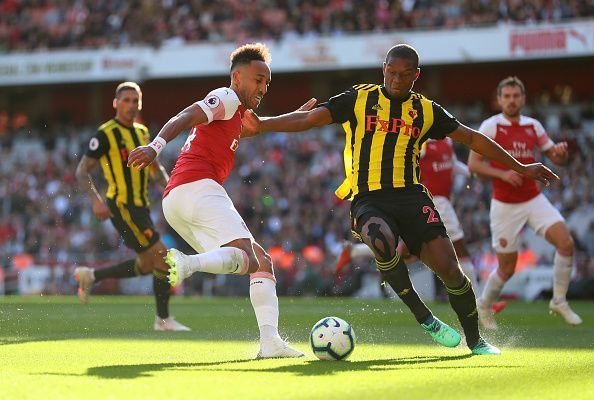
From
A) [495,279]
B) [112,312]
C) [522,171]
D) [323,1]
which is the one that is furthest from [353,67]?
[522,171]

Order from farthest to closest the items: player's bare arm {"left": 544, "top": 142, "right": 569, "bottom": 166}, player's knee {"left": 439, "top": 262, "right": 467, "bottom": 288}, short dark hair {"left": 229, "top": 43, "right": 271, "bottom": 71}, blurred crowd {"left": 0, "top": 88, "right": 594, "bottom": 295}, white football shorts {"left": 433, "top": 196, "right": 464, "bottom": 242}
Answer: blurred crowd {"left": 0, "top": 88, "right": 594, "bottom": 295} < white football shorts {"left": 433, "top": 196, "right": 464, "bottom": 242} < player's bare arm {"left": 544, "top": 142, "right": 569, "bottom": 166} < short dark hair {"left": 229, "top": 43, "right": 271, "bottom": 71} < player's knee {"left": 439, "top": 262, "right": 467, "bottom": 288}

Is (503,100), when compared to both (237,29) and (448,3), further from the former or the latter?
(237,29)

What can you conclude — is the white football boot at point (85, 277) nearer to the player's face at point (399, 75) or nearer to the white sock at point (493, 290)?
the white sock at point (493, 290)

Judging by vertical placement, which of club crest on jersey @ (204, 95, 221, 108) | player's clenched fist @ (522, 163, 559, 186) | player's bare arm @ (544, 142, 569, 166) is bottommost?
player's clenched fist @ (522, 163, 559, 186)

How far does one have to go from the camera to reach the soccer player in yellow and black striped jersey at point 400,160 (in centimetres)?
755

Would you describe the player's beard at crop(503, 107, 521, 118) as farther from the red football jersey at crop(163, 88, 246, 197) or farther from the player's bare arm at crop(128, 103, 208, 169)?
the player's bare arm at crop(128, 103, 208, 169)

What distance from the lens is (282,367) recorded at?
21.9 feet

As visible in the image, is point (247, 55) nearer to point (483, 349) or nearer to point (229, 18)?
point (483, 349)

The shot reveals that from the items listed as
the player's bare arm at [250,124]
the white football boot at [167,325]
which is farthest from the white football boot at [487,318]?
the player's bare arm at [250,124]

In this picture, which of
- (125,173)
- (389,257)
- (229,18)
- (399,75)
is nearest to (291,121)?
(399,75)

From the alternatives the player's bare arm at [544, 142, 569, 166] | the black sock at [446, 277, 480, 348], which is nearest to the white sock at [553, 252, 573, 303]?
the player's bare arm at [544, 142, 569, 166]

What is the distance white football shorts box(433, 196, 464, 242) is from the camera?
1284cm

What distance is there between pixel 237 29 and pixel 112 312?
696 inches

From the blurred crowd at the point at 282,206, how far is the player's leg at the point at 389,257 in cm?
1193
